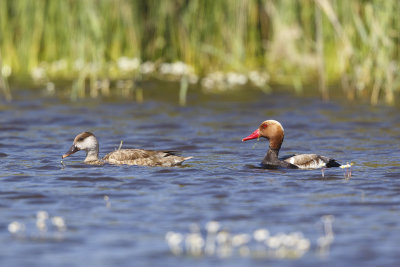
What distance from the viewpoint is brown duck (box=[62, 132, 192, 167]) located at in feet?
34.6

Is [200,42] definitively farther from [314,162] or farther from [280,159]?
[314,162]

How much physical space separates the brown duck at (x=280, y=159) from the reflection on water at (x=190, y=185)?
179 mm

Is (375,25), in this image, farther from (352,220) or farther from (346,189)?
(352,220)

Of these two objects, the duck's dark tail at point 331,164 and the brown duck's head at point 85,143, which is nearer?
the duck's dark tail at point 331,164

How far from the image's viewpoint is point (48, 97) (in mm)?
17141

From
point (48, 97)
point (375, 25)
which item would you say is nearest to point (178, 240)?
point (375, 25)

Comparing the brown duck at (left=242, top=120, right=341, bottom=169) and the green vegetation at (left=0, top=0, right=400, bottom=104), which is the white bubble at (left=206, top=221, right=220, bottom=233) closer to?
the brown duck at (left=242, top=120, right=341, bottom=169)

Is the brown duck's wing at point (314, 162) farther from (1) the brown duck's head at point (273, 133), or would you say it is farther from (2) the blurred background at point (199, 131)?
(1) the brown duck's head at point (273, 133)

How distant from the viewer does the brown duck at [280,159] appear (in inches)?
405

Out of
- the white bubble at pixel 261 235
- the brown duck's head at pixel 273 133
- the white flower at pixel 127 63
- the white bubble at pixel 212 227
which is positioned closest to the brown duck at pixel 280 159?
the brown duck's head at pixel 273 133

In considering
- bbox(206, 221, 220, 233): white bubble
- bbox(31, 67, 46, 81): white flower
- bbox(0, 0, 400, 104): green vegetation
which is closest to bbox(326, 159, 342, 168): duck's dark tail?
bbox(0, 0, 400, 104): green vegetation

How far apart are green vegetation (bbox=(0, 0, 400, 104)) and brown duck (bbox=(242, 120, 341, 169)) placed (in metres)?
2.03

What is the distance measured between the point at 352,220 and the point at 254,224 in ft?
2.80

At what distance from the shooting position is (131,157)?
1065cm
